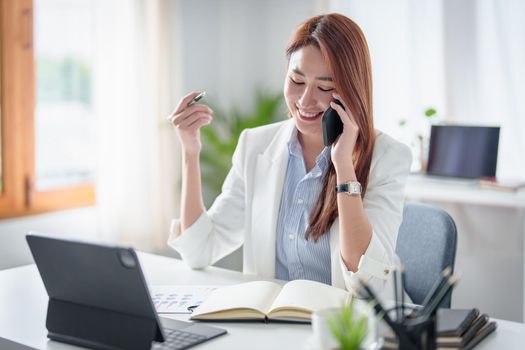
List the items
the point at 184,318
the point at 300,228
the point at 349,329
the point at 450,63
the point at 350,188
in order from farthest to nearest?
the point at 450,63 < the point at 300,228 < the point at 350,188 < the point at 184,318 < the point at 349,329

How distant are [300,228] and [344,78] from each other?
433mm

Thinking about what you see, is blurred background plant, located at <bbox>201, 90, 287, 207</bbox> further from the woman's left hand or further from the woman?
the woman's left hand

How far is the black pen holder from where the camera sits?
1138 mm

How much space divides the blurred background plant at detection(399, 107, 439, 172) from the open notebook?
195 cm

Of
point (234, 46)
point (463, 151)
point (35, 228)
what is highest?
point (234, 46)

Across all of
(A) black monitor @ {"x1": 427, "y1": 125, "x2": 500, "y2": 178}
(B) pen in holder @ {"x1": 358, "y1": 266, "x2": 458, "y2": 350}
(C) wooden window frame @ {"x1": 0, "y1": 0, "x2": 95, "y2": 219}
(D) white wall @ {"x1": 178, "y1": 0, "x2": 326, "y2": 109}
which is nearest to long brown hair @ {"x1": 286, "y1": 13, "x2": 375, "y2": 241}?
(B) pen in holder @ {"x1": 358, "y1": 266, "x2": 458, "y2": 350}

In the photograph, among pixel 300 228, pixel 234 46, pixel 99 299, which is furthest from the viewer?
pixel 234 46

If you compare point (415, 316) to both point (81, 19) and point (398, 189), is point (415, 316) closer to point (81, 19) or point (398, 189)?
point (398, 189)

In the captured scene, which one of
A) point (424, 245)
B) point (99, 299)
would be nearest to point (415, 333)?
point (99, 299)

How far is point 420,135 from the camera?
343 centimetres

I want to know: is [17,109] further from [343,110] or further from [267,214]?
[343,110]

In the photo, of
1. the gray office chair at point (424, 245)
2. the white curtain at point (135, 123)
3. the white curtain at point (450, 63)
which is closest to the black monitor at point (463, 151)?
the white curtain at point (450, 63)

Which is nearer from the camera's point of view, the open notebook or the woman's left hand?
the open notebook

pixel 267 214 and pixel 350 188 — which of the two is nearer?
pixel 350 188
